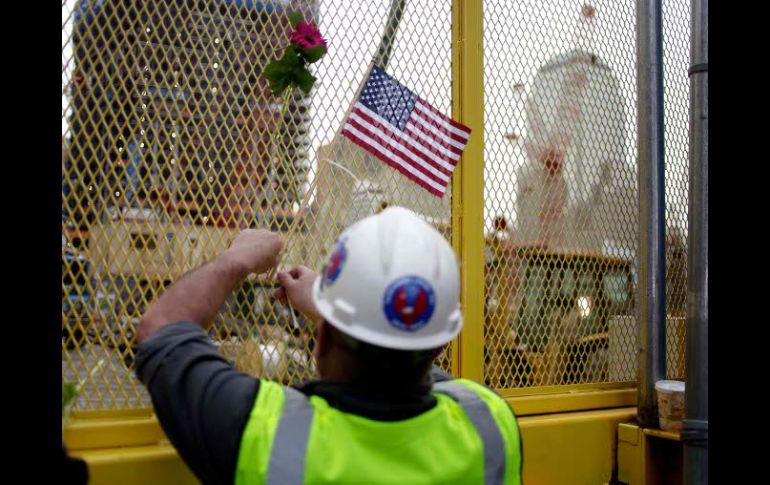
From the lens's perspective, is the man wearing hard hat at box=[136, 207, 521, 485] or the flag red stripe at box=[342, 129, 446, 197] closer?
the man wearing hard hat at box=[136, 207, 521, 485]

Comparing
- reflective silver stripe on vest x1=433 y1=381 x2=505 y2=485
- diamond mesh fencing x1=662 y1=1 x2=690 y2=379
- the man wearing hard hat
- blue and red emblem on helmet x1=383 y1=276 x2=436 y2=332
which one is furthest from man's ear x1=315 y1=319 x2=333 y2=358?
diamond mesh fencing x1=662 y1=1 x2=690 y2=379

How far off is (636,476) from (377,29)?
2.40 metres

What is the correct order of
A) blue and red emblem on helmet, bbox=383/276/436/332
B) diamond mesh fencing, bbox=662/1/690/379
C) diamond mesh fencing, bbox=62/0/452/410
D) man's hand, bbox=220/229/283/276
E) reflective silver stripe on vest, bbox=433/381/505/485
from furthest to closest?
1. diamond mesh fencing, bbox=662/1/690/379
2. diamond mesh fencing, bbox=62/0/452/410
3. man's hand, bbox=220/229/283/276
4. reflective silver stripe on vest, bbox=433/381/505/485
5. blue and red emblem on helmet, bbox=383/276/436/332

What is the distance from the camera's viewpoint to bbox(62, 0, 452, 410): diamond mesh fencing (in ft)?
7.07

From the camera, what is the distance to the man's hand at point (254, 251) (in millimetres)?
2014

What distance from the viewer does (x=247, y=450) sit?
144 cm

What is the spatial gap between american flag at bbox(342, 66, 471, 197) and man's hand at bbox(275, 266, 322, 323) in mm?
627

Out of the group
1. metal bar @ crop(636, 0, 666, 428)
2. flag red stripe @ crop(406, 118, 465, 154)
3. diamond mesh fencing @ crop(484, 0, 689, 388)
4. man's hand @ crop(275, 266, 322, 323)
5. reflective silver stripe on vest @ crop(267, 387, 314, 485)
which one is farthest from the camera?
metal bar @ crop(636, 0, 666, 428)

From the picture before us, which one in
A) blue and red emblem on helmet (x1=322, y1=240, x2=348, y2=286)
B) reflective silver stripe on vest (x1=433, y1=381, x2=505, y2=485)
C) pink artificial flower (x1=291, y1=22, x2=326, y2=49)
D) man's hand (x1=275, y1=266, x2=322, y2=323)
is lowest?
reflective silver stripe on vest (x1=433, y1=381, x2=505, y2=485)

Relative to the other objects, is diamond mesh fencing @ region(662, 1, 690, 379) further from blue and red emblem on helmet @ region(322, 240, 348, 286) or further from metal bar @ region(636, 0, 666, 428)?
blue and red emblem on helmet @ region(322, 240, 348, 286)

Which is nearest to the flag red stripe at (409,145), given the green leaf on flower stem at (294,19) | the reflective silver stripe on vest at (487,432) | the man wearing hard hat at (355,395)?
the green leaf on flower stem at (294,19)

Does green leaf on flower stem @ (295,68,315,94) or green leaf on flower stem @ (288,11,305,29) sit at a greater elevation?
green leaf on flower stem @ (288,11,305,29)

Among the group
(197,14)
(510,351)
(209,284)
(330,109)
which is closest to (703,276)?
(510,351)

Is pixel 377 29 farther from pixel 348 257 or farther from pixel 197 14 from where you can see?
pixel 348 257
